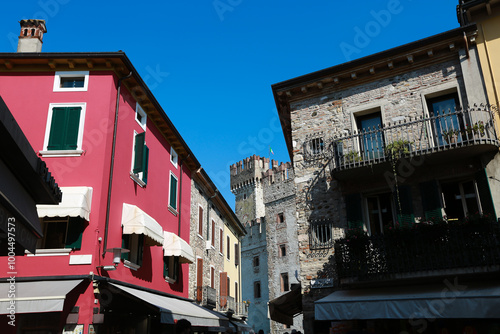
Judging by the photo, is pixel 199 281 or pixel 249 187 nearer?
pixel 199 281

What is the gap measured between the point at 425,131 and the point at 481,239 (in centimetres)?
337

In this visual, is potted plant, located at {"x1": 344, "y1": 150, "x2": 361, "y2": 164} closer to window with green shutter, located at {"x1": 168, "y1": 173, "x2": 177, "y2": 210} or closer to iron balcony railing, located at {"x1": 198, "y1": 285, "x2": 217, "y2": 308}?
window with green shutter, located at {"x1": 168, "y1": 173, "x2": 177, "y2": 210}

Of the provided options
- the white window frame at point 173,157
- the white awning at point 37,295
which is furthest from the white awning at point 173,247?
the white awning at point 37,295

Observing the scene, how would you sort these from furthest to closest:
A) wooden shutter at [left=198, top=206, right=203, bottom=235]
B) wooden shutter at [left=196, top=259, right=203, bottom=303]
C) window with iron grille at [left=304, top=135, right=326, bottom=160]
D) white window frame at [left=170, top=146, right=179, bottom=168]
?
wooden shutter at [left=198, top=206, right=203, bottom=235], wooden shutter at [left=196, top=259, right=203, bottom=303], white window frame at [left=170, top=146, right=179, bottom=168], window with iron grille at [left=304, top=135, right=326, bottom=160]

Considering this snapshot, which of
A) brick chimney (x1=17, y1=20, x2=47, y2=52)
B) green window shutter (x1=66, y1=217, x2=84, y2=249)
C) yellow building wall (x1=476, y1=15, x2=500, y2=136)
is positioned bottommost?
green window shutter (x1=66, y1=217, x2=84, y2=249)

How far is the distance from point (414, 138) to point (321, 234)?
12.2ft

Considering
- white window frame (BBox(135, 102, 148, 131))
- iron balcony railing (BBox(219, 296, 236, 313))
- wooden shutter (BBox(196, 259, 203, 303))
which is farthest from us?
iron balcony railing (BBox(219, 296, 236, 313))

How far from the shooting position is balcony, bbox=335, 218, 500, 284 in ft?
31.0

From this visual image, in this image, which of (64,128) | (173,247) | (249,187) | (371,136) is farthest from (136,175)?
(249,187)

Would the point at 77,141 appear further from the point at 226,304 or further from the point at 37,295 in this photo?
the point at 226,304

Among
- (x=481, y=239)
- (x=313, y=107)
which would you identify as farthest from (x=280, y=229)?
(x=481, y=239)

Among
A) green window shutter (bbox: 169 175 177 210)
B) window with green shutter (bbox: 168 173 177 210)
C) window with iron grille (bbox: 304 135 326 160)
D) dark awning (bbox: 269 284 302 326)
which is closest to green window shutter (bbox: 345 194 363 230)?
window with iron grille (bbox: 304 135 326 160)

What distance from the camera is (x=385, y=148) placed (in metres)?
11.6

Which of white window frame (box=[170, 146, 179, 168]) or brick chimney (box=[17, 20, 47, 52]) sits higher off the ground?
brick chimney (box=[17, 20, 47, 52])
